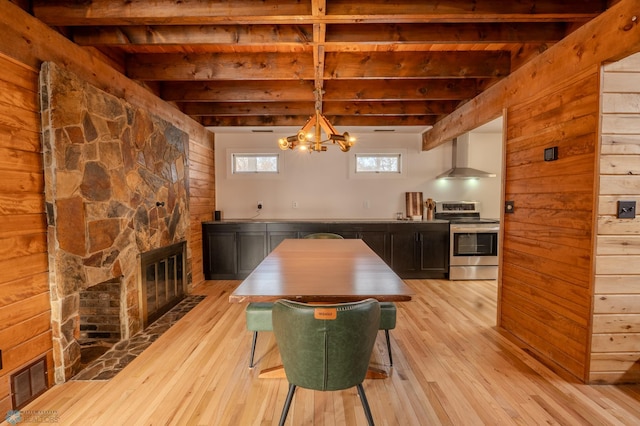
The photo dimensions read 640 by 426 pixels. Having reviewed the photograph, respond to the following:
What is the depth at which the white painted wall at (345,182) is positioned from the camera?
16.6 ft

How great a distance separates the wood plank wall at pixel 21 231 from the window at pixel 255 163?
329 cm

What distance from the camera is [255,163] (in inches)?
203

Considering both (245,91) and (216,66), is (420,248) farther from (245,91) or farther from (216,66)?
(216,66)

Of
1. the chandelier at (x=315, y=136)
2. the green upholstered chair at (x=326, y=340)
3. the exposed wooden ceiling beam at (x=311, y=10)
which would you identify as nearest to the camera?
the green upholstered chair at (x=326, y=340)

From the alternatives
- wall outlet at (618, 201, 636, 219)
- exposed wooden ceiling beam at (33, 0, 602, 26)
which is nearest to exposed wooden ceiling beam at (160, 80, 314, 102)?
exposed wooden ceiling beam at (33, 0, 602, 26)

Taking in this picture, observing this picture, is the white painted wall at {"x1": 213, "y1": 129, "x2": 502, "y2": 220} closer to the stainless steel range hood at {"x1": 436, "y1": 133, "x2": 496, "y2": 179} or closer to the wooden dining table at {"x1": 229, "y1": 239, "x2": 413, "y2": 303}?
the stainless steel range hood at {"x1": 436, "y1": 133, "x2": 496, "y2": 179}

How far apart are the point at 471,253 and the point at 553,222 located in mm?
2349

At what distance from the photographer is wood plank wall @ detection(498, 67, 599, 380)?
6.40ft

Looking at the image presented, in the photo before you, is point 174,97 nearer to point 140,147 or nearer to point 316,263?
point 140,147

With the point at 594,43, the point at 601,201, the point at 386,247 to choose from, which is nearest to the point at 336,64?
the point at 594,43

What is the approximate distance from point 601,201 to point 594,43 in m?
1.04

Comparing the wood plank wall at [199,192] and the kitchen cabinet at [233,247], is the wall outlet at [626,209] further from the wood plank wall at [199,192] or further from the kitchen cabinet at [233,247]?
the wood plank wall at [199,192]

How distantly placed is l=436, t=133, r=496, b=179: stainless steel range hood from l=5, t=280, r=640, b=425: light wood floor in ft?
9.28

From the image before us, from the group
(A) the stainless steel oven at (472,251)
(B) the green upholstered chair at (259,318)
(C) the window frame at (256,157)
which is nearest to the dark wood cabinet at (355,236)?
(A) the stainless steel oven at (472,251)
